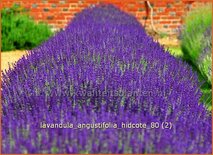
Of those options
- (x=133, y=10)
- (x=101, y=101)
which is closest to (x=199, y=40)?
(x=133, y=10)

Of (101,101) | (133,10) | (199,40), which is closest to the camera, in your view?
(101,101)

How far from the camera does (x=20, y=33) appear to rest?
36.5 feet

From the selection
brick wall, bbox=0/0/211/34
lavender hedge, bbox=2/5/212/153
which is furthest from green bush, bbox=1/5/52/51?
lavender hedge, bbox=2/5/212/153

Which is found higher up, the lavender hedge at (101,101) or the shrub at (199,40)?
the lavender hedge at (101,101)

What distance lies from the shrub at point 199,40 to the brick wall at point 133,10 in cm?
270

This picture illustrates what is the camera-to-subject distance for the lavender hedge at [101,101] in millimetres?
2687

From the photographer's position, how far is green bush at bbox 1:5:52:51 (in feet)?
36.1

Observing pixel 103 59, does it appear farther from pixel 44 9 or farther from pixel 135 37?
pixel 44 9

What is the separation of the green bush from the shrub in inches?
125

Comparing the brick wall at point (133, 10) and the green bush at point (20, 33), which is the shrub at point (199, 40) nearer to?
the brick wall at point (133, 10)

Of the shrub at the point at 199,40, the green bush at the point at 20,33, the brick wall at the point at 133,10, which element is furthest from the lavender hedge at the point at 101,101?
the brick wall at the point at 133,10

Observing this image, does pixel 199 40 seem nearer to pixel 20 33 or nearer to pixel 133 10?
pixel 20 33

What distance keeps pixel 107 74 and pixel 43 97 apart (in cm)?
65

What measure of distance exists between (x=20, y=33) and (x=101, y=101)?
793 centimetres
